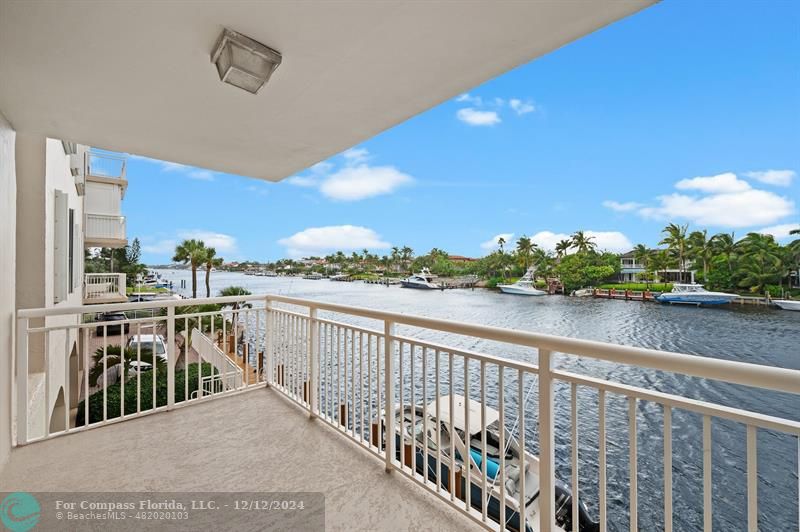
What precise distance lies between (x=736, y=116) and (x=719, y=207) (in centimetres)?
155

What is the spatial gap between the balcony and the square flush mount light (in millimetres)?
10599

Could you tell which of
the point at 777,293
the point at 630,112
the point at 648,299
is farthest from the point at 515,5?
the point at 630,112

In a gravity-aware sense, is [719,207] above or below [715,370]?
above

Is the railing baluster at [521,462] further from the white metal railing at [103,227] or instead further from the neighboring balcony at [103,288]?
the white metal railing at [103,227]

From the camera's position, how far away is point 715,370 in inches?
39.0

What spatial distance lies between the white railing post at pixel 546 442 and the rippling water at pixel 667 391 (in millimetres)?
479

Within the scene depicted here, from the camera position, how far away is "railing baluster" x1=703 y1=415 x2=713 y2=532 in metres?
1.04

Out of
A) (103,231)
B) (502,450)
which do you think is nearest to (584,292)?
(502,450)

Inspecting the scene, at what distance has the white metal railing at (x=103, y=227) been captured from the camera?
9.40 metres

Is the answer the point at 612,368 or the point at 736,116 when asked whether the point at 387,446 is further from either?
the point at 736,116

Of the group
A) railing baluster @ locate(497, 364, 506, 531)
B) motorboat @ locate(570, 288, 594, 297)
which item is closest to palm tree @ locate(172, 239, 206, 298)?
motorboat @ locate(570, 288, 594, 297)

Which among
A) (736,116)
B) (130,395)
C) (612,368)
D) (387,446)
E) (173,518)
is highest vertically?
(736,116)

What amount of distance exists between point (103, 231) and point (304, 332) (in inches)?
392

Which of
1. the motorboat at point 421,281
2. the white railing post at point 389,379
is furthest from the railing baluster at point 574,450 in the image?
the motorboat at point 421,281
